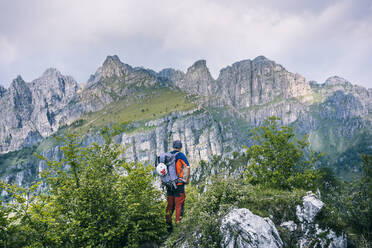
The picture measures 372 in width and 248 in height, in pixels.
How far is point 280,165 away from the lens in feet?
63.1

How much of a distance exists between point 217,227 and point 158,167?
349 centimetres

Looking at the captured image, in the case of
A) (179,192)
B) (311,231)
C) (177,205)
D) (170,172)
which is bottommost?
(311,231)

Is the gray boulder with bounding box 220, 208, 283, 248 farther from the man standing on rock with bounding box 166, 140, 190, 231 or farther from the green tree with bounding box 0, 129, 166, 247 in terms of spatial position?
the green tree with bounding box 0, 129, 166, 247

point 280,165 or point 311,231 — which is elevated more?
point 280,165

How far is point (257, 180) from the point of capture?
18984mm

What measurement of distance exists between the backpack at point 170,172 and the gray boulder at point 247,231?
270cm

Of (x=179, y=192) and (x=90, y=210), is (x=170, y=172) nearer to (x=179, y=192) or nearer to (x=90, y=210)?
(x=179, y=192)

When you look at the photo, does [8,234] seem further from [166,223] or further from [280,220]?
[280,220]

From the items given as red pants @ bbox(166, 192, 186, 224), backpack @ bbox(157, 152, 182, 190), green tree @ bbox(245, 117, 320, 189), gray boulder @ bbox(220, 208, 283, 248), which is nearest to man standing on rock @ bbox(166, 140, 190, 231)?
red pants @ bbox(166, 192, 186, 224)

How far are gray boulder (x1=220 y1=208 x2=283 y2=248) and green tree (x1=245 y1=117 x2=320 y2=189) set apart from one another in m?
10.3

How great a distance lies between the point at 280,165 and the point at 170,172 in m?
13.1

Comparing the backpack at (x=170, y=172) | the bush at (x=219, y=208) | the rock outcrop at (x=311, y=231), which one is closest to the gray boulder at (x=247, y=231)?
the bush at (x=219, y=208)

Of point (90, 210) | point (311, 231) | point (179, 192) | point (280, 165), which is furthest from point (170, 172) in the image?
point (280, 165)

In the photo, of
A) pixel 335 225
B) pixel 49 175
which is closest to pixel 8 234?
pixel 49 175
